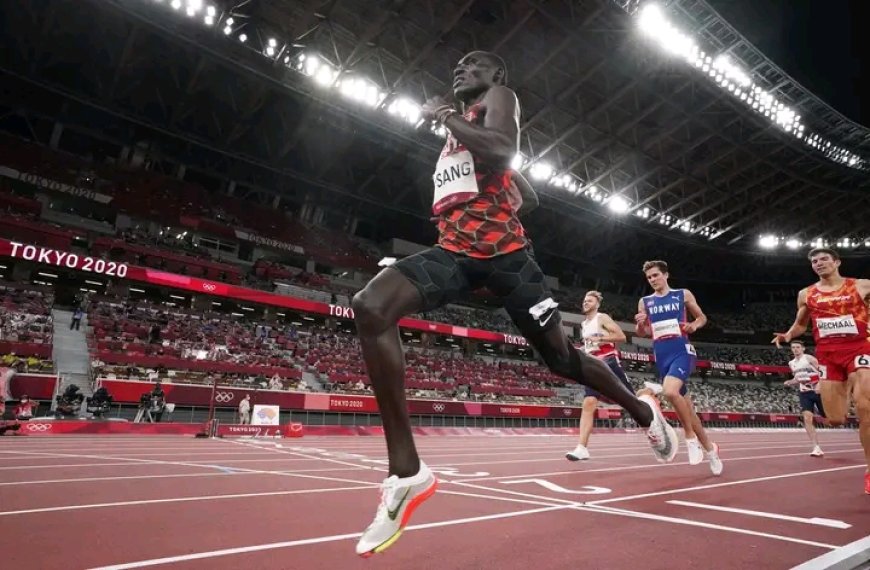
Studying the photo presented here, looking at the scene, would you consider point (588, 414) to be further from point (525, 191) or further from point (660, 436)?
point (525, 191)

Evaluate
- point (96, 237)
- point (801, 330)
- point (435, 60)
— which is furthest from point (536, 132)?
point (801, 330)

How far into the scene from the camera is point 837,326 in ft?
16.1

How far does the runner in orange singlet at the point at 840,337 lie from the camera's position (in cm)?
469

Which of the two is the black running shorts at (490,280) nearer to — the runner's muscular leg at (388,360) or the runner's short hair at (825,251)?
the runner's muscular leg at (388,360)

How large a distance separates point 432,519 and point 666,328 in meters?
4.26

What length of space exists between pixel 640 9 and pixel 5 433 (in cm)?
2645

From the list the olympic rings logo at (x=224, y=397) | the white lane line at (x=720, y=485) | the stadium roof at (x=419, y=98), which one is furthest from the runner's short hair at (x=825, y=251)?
the stadium roof at (x=419, y=98)

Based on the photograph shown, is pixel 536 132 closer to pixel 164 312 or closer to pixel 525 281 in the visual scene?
pixel 164 312

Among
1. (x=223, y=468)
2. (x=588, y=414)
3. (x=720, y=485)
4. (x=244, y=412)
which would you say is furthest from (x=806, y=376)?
(x=244, y=412)

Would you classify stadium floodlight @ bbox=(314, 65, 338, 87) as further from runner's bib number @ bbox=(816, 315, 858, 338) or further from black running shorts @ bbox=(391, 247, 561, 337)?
black running shorts @ bbox=(391, 247, 561, 337)

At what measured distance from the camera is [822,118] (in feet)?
98.1

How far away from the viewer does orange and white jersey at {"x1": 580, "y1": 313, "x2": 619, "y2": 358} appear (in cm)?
711

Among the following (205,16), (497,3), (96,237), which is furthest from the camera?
(96,237)

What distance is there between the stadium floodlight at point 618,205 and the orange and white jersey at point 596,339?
2937 cm
